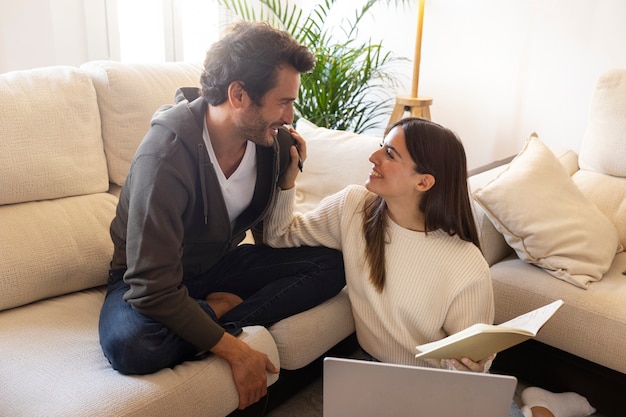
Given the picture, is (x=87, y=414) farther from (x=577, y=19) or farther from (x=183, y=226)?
(x=577, y=19)

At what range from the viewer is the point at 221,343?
1.36 metres

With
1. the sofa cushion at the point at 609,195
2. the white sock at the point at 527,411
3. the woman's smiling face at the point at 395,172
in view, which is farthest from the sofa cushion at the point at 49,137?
the sofa cushion at the point at 609,195

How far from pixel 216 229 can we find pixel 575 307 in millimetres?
1018

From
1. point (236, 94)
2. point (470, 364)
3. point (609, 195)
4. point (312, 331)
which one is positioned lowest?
point (312, 331)

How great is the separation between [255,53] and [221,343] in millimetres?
667

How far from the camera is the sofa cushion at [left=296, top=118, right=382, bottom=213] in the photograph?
207 centimetres

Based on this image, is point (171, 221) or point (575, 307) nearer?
point (171, 221)

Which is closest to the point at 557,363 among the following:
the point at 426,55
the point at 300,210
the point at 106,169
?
the point at 300,210

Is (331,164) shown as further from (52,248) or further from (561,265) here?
A: (52,248)

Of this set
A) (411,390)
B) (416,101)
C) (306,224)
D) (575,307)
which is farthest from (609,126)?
(411,390)

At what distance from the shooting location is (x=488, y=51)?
2.91 meters

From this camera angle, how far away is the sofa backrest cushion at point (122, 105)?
6.08 feet

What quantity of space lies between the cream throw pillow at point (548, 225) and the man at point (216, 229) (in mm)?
554

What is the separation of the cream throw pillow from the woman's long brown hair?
364mm
